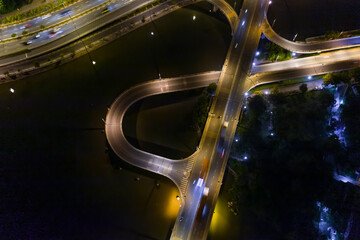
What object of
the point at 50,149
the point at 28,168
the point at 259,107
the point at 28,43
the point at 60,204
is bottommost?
the point at 60,204

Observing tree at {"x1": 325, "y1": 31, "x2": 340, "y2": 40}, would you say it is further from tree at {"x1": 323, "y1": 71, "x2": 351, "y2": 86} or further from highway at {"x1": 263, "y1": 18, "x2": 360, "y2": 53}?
tree at {"x1": 323, "y1": 71, "x2": 351, "y2": 86}

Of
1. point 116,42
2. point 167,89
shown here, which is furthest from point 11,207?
point 116,42

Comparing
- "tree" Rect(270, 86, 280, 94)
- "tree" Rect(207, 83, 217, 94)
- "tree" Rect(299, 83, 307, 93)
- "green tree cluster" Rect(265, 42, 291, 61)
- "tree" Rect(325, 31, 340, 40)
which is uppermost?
"tree" Rect(325, 31, 340, 40)

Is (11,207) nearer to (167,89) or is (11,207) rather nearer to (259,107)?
(167,89)

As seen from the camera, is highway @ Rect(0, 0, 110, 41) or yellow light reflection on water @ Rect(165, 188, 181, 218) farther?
highway @ Rect(0, 0, 110, 41)

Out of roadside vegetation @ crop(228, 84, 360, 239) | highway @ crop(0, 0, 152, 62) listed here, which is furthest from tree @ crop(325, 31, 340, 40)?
highway @ crop(0, 0, 152, 62)

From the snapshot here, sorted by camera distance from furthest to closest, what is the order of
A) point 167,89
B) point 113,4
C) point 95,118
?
1. point 113,4
2. point 167,89
3. point 95,118

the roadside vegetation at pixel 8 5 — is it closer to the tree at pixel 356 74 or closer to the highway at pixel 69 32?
the highway at pixel 69 32
